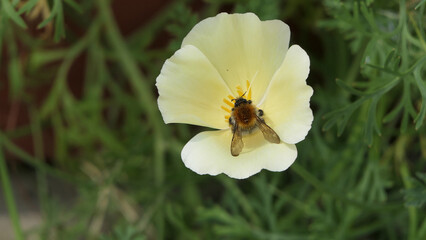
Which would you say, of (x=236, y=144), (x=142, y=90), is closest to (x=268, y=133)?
(x=236, y=144)

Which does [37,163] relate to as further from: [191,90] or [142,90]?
[191,90]

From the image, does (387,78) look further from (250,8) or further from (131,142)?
(131,142)

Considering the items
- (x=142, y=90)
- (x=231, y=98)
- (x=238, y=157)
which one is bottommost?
(x=238, y=157)

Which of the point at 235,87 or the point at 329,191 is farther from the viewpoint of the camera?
the point at 329,191

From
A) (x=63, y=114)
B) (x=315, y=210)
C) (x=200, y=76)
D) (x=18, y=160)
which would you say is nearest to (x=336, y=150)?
(x=315, y=210)

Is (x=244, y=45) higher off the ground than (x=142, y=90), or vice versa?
(x=142, y=90)

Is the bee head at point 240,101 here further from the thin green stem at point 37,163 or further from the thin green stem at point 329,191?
the thin green stem at point 37,163
